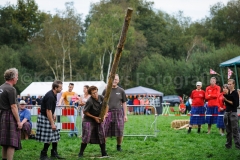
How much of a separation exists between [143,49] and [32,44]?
44.1ft

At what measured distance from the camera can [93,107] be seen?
8.05 meters

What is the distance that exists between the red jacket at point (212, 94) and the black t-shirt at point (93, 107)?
515cm

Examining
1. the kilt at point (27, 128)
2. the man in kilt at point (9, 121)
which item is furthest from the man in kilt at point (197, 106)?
the man in kilt at point (9, 121)

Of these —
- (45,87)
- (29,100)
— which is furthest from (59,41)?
(29,100)

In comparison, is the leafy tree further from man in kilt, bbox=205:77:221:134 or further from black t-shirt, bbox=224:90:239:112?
black t-shirt, bbox=224:90:239:112

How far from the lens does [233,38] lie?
2024 inches

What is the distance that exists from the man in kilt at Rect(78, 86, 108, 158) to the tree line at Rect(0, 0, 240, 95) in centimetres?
3725

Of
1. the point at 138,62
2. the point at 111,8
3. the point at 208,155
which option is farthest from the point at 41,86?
the point at 208,155

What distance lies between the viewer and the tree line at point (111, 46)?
1809 inches

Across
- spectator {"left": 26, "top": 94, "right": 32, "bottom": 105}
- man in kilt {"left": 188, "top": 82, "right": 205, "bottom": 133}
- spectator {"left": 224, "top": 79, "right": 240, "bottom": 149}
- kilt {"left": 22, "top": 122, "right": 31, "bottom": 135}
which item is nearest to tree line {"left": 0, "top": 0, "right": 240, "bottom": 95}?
spectator {"left": 26, "top": 94, "right": 32, "bottom": 105}

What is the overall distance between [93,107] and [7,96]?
201 cm

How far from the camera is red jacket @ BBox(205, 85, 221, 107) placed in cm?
1221

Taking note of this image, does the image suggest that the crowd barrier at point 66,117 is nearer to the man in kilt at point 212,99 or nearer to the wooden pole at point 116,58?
the man in kilt at point 212,99

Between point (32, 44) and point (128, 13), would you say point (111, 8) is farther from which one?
point (128, 13)
